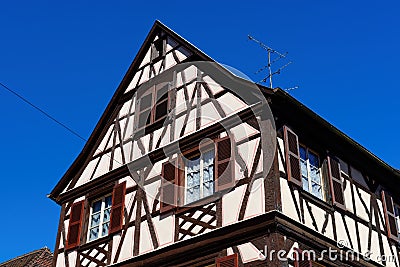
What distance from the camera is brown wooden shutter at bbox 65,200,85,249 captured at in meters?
14.6

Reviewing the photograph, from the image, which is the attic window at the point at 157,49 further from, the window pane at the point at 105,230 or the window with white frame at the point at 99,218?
the window pane at the point at 105,230

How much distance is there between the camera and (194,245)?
11.6 m

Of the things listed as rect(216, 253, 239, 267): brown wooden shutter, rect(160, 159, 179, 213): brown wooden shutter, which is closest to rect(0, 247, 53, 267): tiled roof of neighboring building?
rect(160, 159, 179, 213): brown wooden shutter

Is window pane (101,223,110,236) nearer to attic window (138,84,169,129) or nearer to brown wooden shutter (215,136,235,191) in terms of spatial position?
attic window (138,84,169,129)

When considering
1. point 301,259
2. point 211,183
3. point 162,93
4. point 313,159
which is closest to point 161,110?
point 162,93

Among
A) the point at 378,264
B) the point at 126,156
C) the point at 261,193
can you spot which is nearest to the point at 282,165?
the point at 261,193

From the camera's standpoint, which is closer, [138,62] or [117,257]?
[117,257]

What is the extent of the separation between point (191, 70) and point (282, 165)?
4.20 m

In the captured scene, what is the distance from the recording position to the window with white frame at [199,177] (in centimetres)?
1223

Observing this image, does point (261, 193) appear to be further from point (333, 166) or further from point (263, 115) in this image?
point (333, 166)

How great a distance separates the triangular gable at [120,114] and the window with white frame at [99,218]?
86 cm

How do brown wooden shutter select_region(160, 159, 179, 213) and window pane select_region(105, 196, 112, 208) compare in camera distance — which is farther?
window pane select_region(105, 196, 112, 208)

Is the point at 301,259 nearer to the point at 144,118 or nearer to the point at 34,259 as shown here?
the point at 144,118

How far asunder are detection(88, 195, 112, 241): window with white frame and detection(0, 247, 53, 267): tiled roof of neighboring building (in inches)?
264
